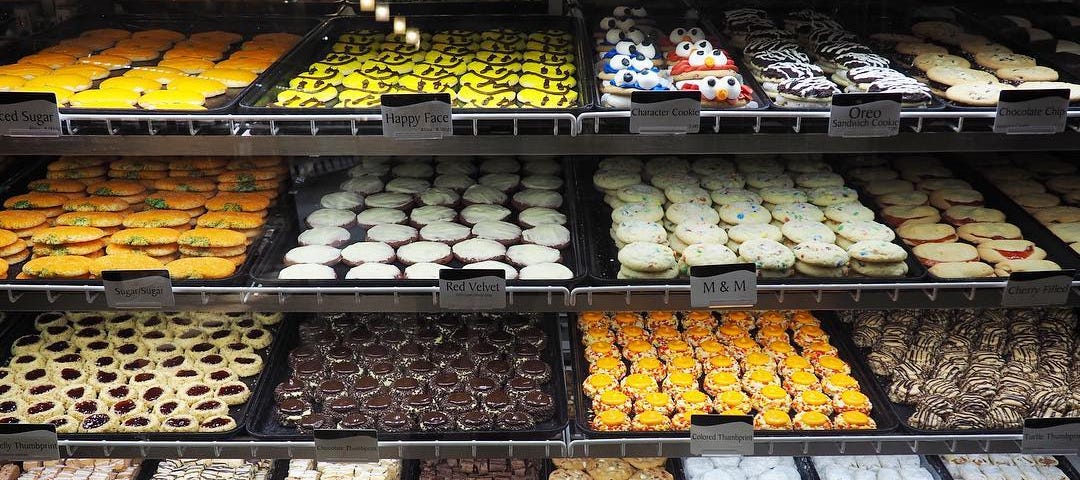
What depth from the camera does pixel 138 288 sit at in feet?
6.65

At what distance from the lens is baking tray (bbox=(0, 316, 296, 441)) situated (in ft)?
7.38

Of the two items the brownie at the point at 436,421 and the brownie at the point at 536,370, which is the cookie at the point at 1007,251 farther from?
the brownie at the point at 436,421

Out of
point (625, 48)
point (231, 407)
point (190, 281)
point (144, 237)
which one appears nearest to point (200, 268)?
point (190, 281)

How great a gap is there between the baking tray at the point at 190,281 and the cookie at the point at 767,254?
52.1 inches

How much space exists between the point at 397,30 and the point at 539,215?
2.76 feet

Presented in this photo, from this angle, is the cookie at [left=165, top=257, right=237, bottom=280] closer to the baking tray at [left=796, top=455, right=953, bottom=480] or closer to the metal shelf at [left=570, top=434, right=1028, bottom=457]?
the metal shelf at [left=570, top=434, right=1028, bottom=457]

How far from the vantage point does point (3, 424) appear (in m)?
2.15

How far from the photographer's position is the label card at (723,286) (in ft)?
6.61

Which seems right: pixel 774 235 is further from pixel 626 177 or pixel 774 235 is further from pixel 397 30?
pixel 397 30

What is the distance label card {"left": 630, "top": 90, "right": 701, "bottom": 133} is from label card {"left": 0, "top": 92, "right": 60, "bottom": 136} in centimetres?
130

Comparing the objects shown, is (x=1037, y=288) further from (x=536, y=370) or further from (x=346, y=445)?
(x=346, y=445)

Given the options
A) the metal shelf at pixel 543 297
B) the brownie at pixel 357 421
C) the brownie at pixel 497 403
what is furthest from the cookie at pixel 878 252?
the brownie at pixel 357 421

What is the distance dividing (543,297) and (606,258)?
12.4 inches

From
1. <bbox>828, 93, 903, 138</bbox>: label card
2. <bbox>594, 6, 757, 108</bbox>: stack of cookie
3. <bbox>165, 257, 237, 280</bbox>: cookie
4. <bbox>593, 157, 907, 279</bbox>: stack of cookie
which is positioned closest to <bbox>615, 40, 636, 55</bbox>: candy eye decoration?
<bbox>594, 6, 757, 108</bbox>: stack of cookie
